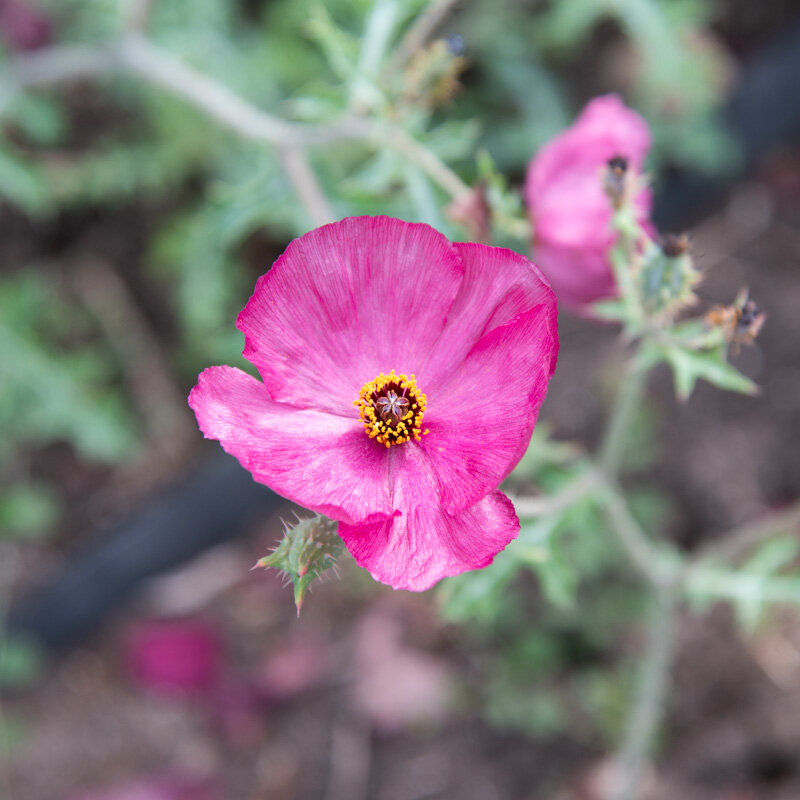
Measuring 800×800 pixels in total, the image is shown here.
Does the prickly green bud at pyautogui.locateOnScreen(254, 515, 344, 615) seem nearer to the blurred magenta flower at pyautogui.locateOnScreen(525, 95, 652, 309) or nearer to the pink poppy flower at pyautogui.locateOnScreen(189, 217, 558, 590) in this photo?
the pink poppy flower at pyautogui.locateOnScreen(189, 217, 558, 590)

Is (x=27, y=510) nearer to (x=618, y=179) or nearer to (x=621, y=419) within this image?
(x=621, y=419)

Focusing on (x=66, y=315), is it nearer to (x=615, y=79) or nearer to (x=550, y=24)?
(x=550, y=24)

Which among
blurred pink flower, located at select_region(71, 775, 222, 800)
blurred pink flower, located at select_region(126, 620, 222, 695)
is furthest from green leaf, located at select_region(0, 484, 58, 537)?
blurred pink flower, located at select_region(71, 775, 222, 800)

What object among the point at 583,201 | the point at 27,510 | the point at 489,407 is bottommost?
the point at 489,407

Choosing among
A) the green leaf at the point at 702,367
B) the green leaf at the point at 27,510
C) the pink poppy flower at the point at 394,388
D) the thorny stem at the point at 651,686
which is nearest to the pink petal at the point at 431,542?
the pink poppy flower at the point at 394,388

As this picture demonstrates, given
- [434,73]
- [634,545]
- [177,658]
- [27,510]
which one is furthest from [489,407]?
[27,510]
